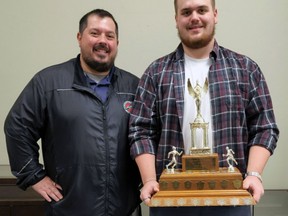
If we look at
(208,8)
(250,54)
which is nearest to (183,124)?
(208,8)

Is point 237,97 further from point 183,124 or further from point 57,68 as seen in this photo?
point 57,68

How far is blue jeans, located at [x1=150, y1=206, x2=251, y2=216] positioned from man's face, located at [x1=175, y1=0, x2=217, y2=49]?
0.66 meters

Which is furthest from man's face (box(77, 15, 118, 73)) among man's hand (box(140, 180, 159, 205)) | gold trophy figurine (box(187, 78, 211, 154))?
man's hand (box(140, 180, 159, 205))

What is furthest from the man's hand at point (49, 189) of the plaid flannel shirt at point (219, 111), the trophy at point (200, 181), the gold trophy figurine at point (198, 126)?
the gold trophy figurine at point (198, 126)

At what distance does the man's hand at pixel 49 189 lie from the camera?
65.6 inches

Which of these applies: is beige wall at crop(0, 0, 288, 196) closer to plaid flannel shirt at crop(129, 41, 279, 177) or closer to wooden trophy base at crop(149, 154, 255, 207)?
plaid flannel shirt at crop(129, 41, 279, 177)

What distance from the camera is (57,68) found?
1771mm

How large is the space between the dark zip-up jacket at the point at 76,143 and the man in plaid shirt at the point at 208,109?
155 mm

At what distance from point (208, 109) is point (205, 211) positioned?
40cm

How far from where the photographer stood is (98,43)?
68.3 inches

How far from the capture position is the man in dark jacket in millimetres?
1624

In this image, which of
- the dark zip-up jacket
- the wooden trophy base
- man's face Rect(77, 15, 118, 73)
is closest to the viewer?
the wooden trophy base

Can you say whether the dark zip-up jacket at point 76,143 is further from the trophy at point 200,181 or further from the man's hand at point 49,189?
the trophy at point 200,181

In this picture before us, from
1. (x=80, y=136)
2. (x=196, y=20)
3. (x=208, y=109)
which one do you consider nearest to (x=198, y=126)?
(x=208, y=109)
